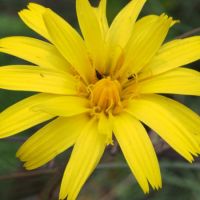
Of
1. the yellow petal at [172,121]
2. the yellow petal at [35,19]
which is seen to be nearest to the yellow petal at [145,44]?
the yellow petal at [172,121]

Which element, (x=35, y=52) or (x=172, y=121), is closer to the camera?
(x=172, y=121)

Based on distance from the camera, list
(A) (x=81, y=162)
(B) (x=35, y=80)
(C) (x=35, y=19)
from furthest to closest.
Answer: (C) (x=35, y=19), (B) (x=35, y=80), (A) (x=81, y=162)

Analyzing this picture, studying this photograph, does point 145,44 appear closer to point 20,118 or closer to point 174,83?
point 174,83

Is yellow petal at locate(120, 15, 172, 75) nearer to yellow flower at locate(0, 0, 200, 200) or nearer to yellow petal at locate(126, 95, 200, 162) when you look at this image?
yellow flower at locate(0, 0, 200, 200)

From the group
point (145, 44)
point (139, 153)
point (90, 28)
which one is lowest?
point (139, 153)

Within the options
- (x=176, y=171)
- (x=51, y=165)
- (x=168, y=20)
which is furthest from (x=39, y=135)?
(x=176, y=171)

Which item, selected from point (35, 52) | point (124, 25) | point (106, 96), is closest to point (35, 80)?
point (35, 52)

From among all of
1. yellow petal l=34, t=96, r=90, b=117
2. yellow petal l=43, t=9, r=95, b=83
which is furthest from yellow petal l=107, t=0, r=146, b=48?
yellow petal l=34, t=96, r=90, b=117
